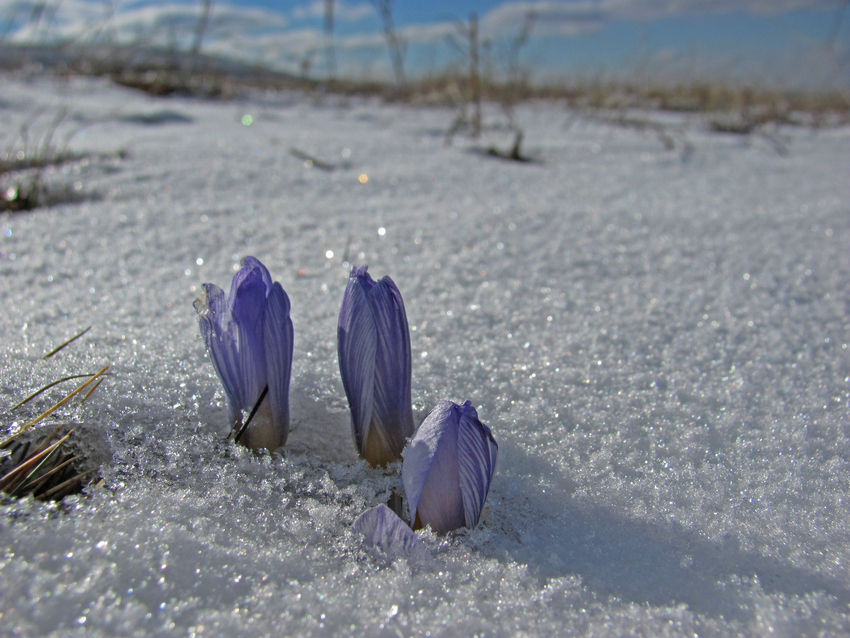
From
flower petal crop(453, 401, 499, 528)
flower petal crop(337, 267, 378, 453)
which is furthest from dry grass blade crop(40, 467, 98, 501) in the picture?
flower petal crop(453, 401, 499, 528)

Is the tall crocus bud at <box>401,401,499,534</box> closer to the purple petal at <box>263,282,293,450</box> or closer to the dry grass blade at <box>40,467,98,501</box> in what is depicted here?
the purple petal at <box>263,282,293,450</box>

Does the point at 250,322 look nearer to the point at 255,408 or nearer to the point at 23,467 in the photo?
the point at 255,408

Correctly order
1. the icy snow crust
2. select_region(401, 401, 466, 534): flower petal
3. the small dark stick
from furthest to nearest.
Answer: the small dark stick → select_region(401, 401, 466, 534): flower petal → the icy snow crust

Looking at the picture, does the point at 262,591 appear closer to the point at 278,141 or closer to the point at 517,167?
the point at 517,167

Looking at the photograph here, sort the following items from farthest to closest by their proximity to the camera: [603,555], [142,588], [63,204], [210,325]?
[63,204] → [210,325] → [603,555] → [142,588]

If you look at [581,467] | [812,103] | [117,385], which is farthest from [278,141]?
[812,103]
